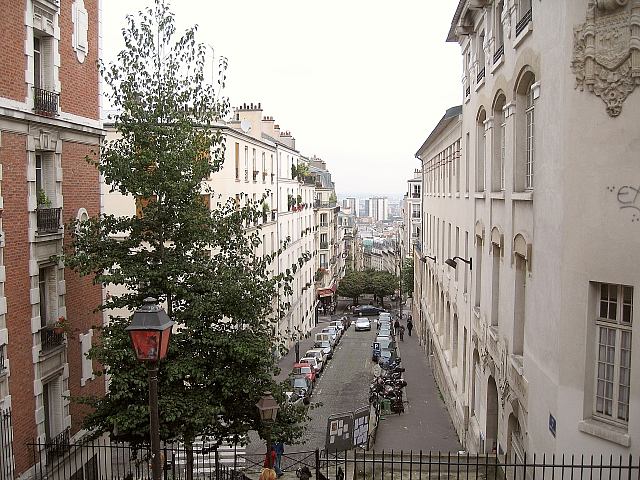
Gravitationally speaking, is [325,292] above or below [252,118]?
below

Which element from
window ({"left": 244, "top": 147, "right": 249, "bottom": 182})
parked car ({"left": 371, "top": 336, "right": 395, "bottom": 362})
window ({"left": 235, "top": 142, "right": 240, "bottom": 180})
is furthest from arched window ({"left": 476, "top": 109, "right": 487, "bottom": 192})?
parked car ({"left": 371, "top": 336, "right": 395, "bottom": 362})

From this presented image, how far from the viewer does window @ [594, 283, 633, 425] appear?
9.38 meters

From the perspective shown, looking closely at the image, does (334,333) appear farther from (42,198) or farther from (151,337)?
(151,337)

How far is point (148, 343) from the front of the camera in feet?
25.1

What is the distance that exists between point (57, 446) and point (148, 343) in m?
8.44

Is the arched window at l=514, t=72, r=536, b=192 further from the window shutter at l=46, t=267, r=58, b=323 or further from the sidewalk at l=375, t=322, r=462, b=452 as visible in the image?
the sidewalk at l=375, t=322, r=462, b=452

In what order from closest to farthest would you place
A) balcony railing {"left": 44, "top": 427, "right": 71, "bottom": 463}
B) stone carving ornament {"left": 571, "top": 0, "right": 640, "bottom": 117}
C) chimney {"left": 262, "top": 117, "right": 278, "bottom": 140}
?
1. stone carving ornament {"left": 571, "top": 0, "right": 640, "bottom": 117}
2. balcony railing {"left": 44, "top": 427, "right": 71, "bottom": 463}
3. chimney {"left": 262, "top": 117, "right": 278, "bottom": 140}

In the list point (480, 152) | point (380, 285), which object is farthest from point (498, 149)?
point (380, 285)

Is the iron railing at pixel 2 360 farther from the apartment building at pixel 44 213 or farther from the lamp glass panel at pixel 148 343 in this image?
the lamp glass panel at pixel 148 343

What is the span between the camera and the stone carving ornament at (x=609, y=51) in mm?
8906

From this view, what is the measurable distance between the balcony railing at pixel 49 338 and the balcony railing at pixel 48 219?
7.46 feet

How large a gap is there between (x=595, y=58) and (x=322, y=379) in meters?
28.7

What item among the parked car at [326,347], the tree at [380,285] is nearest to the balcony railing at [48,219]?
the parked car at [326,347]

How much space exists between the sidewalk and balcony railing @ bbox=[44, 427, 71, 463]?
35.3 ft
